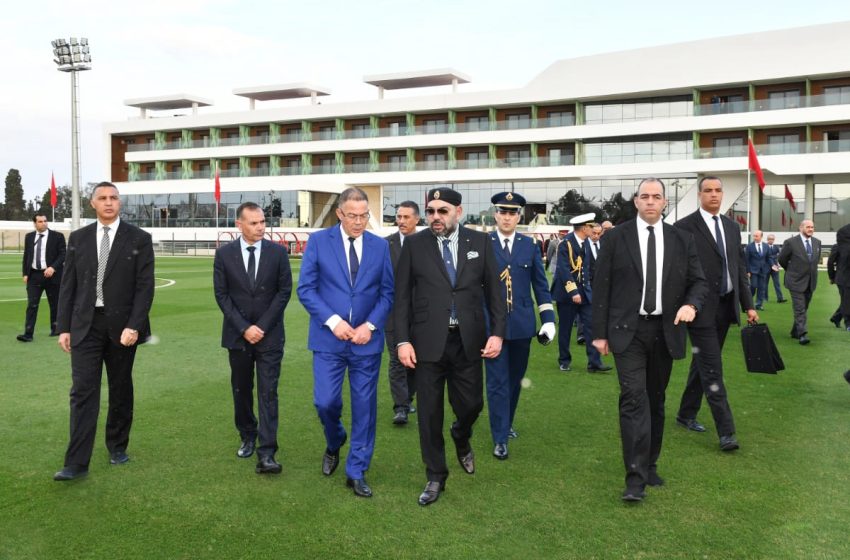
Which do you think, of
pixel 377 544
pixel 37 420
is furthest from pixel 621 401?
pixel 37 420

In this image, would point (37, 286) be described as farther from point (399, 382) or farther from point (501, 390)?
point (501, 390)

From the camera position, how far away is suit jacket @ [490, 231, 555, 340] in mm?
5684

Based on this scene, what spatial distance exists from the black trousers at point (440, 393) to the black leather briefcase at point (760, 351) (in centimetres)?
283

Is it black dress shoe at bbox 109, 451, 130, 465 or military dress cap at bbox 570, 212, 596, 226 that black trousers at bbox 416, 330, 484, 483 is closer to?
black dress shoe at bbox 109, 451, 130, 465

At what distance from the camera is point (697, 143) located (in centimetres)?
4938

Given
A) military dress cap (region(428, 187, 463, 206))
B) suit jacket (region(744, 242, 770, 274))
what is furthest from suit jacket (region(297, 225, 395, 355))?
suit jacket (region(744, 242, 770, 274))

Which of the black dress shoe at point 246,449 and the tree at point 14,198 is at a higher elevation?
the tree at point 14,198

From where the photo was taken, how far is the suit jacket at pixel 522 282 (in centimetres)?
568

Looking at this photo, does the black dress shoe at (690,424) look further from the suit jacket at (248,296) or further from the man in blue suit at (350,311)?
the suit jacket at (248,296)

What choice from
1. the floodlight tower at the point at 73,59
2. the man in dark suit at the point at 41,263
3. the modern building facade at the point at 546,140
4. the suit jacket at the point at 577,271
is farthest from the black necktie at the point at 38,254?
the modern building facade at the point at 546,140

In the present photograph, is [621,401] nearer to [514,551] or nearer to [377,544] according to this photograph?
[514,551]

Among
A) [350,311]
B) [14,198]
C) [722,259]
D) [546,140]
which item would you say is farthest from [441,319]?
[14,198]

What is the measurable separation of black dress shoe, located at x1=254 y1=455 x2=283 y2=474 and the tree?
122 m

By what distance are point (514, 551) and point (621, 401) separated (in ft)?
4.37
